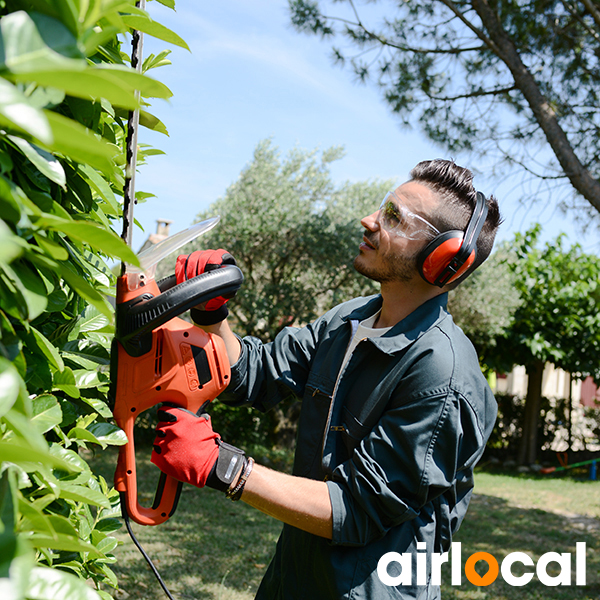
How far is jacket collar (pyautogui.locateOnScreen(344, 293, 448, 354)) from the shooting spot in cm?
164

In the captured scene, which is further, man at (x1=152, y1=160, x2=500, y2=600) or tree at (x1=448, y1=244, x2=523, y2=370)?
tree at (x1=448, y1=244, x2=523, y2=370)

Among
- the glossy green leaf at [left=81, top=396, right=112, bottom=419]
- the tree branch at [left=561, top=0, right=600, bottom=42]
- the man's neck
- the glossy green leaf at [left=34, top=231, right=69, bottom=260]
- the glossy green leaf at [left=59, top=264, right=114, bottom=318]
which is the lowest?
the glossy green leaf at [left=81, top=396, right=112, bottom=419]

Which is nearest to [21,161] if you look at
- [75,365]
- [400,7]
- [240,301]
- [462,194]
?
[75,365]

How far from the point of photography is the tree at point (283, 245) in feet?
26.4

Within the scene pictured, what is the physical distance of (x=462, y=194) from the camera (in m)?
1.86

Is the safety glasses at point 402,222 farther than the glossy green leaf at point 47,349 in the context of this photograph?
Yes

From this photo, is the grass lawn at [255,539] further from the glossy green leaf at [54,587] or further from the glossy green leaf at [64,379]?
the glossy green leaf at [54,587]

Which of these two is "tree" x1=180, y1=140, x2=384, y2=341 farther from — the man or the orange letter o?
the man

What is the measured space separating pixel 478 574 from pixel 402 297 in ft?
13.4

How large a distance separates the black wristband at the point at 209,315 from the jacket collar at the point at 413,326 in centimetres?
44

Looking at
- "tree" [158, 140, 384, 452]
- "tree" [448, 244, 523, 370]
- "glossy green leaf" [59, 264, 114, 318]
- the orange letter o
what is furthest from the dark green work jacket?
"tree" [448, 244, 523, 370]

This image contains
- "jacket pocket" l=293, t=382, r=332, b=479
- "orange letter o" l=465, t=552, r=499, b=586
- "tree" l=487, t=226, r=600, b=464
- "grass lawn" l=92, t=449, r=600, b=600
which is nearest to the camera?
"jacket pocket" l=293, t=382, r=332, b=479

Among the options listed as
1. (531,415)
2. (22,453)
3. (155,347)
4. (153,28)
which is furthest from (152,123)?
(531,415)

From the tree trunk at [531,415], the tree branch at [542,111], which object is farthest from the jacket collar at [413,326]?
the tree trunk at [531,415]
